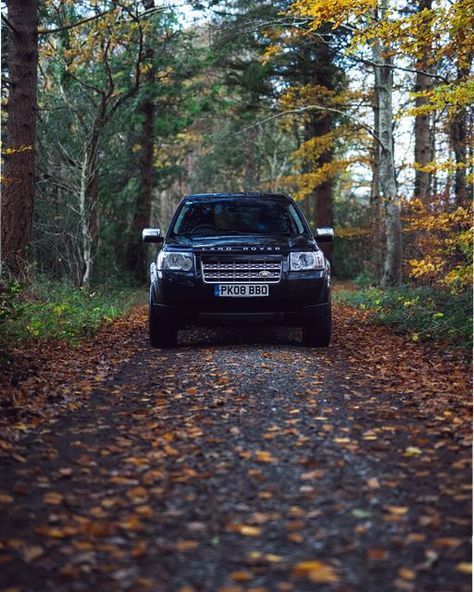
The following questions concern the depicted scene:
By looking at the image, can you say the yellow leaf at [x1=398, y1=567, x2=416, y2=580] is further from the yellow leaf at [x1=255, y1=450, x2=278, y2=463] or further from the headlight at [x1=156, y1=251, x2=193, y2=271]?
the headlight at [x1=156, y1=251, x2=193, y2=271]

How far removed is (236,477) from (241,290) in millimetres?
4106

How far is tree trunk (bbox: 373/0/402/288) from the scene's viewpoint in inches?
591

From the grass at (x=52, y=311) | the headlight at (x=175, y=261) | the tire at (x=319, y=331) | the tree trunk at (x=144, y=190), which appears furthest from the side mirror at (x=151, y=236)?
the tree trunk at (x=144, y=190)

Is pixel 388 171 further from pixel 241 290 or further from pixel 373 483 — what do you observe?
pixel 373 483

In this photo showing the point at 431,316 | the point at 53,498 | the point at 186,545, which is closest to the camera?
the point at 186,545

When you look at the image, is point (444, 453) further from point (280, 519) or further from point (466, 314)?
point (466, 314)

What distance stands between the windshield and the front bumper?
113 cm

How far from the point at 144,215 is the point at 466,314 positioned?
549 inches

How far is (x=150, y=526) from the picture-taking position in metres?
3.19

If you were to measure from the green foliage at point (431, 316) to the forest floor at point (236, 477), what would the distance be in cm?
105

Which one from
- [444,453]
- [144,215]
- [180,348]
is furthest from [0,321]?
[144,215]

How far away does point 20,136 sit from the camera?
12.1m

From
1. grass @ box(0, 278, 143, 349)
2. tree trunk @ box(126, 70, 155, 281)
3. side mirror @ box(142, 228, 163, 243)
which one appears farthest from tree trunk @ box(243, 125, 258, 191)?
side mirror @ box(142, 228, 163, 243)

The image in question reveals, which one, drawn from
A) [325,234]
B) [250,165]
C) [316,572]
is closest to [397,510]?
[316,572]
